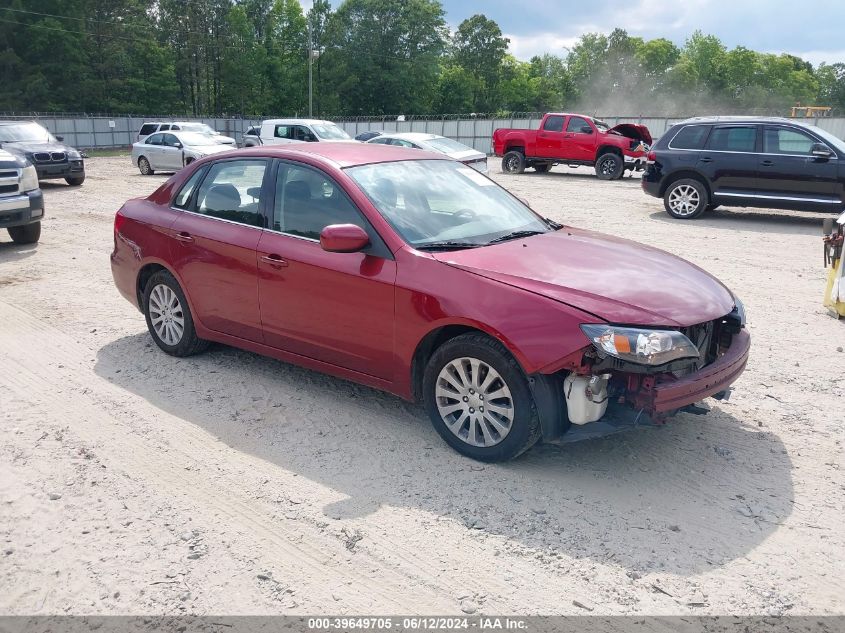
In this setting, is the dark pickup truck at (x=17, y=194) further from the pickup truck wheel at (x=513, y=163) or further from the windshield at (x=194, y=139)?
the pickup truck wheel at (x=513, y=163)

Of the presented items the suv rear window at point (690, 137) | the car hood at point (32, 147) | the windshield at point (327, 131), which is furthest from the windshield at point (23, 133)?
the suv rear window at point (690, 137)

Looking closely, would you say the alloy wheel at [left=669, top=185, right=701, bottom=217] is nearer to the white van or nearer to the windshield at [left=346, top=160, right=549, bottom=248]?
the windshield at [left=346, top=160, right=549, bottom=248]

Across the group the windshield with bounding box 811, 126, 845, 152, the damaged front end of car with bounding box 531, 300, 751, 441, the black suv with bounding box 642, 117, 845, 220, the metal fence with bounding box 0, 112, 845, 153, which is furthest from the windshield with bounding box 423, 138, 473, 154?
the metal fence with bounding box 0, 112, 845, 153

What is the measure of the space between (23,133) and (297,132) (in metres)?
7.45

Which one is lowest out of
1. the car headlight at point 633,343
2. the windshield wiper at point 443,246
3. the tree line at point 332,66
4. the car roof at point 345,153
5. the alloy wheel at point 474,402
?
→ the alloy wheel at point 474,402

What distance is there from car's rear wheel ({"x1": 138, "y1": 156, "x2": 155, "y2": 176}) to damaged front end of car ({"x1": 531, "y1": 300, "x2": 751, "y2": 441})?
76.7 ft

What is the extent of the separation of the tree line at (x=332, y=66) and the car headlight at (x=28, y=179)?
35945 millimetres

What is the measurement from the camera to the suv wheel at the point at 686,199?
14.0m

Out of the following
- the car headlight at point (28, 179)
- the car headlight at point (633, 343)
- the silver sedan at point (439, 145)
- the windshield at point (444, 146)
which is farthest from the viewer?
the windshield at point (444, 146)

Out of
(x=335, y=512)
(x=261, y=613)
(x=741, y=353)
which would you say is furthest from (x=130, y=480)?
(x=741, y=353)

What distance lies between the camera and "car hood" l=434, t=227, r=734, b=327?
12.7 feet

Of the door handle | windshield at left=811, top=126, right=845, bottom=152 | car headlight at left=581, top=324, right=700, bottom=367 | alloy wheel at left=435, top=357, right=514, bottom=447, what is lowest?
alloy wheel at left=435, top=357, right=514, bottom=447

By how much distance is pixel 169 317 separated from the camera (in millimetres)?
5984

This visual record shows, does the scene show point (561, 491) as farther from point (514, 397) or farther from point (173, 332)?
point (173, 332)
